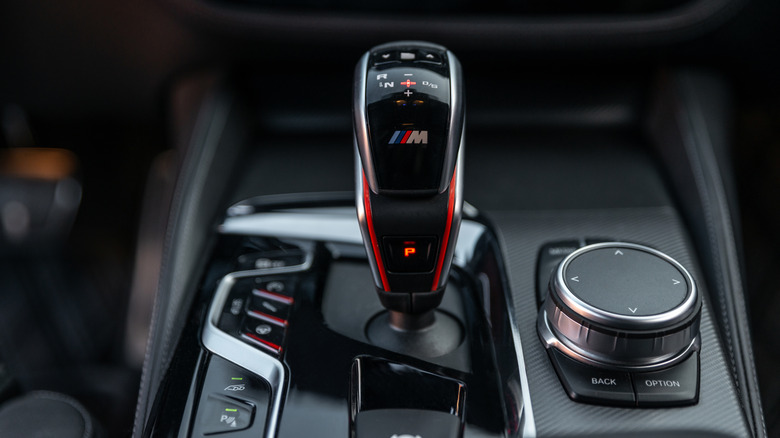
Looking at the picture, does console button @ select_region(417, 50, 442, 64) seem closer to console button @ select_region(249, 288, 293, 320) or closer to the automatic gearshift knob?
the automatic gearshift knob

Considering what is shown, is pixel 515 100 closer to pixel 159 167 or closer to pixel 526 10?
pixel 526 10

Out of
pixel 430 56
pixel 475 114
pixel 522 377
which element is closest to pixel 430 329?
pixel 522 377

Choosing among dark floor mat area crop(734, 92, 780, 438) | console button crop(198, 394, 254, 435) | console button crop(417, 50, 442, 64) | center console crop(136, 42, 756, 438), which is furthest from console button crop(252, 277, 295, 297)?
dark floor mat area crop(734, 92, 780, 438)

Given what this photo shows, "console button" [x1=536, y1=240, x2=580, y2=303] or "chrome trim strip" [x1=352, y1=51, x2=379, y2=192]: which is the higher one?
"chrome trim strip" [x1=352, y1=51, x2=379, y2=192]

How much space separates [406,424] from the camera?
461 mm

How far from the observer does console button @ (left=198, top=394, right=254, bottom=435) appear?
0.48 meters

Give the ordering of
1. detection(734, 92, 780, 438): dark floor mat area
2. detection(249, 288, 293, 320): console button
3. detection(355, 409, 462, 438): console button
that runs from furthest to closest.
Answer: detection(734, 92, 780, 438): dark floor mat area < detection(249, 288, 293, 320): console button < detection(355, 409, 462, 438): console button

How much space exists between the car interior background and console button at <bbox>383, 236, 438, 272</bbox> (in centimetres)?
13

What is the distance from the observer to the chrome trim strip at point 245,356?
1.60 feet

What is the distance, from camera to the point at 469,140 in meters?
0.80

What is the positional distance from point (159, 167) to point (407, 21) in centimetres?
52

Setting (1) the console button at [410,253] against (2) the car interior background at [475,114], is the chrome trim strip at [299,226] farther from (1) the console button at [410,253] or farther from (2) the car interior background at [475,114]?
(1) the console button at [410,253]

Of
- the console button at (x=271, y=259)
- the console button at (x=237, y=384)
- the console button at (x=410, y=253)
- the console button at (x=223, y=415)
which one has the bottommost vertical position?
the console button at (x=223, y=415)

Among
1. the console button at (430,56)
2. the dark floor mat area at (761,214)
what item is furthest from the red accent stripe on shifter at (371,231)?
the dark floor mat area at (761,214)
